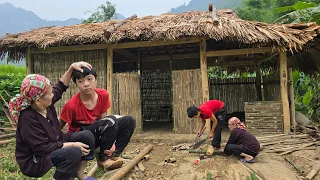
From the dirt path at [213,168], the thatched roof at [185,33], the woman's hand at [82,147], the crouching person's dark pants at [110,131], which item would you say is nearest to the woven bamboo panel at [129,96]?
→ the thatched roof at [185,33]

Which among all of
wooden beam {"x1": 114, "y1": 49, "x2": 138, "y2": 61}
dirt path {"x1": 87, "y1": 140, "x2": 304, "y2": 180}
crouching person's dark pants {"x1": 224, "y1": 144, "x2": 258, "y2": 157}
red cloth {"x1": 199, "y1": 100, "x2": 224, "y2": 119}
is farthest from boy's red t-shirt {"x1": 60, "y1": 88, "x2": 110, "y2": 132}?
wooden beam {"x1": 114, "y1": 49, "x2": 138, "y2": 61}

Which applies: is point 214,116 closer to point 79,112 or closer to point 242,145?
point 242,145

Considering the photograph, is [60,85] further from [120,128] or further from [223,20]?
[223,20]

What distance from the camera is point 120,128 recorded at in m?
3.03

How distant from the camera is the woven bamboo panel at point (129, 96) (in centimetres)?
666

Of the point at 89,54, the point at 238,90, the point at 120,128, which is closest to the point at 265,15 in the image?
the point at 238,90

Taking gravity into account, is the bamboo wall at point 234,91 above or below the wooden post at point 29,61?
below

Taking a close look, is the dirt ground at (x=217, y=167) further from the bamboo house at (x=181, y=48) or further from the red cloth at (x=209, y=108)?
the bamboo house at (x=181, y=48)

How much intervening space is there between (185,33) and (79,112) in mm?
3795

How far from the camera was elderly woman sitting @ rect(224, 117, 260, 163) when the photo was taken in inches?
173

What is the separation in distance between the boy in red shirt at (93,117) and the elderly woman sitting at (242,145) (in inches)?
89.3

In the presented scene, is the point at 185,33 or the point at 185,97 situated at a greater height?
the point at 185,33

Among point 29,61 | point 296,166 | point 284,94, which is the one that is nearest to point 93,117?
point 296,166

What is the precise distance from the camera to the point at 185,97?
21.1ft
